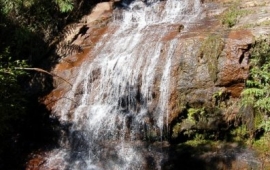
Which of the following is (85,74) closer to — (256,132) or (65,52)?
(65,52)

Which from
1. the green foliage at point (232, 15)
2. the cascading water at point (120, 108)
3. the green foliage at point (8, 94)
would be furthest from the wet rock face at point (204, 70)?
the green foliage at point (8, 94)

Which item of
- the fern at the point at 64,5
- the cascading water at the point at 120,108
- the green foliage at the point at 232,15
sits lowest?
the cascading water at the point at 120,108

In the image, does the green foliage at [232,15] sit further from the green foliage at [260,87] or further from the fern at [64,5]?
the fern at [64,5]

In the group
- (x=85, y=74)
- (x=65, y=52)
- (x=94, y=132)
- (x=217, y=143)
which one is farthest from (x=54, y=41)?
(x=217, y=143)

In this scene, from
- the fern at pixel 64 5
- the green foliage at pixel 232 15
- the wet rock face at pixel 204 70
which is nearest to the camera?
the wet rock face at pixel 204 70

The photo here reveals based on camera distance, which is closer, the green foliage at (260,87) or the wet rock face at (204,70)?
the green foliage at (260,87)

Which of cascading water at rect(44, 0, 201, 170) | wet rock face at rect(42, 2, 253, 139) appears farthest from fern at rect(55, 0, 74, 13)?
wet rock face at rect(42, 2, 253, 139)

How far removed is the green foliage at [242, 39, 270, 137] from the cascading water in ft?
5.53

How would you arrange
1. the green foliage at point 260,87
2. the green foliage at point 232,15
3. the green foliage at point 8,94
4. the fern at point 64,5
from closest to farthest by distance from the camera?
the green foliage at point 8,94
the green foliage at point 260,87
the green foliage at point 232,15
the fern at point 64,5

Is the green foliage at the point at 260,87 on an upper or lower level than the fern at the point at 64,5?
lower

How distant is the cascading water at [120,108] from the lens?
754 centimetres

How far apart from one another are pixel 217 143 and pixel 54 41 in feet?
20.5

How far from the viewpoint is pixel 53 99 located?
364 inches

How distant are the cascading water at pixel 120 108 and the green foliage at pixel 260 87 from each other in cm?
168
